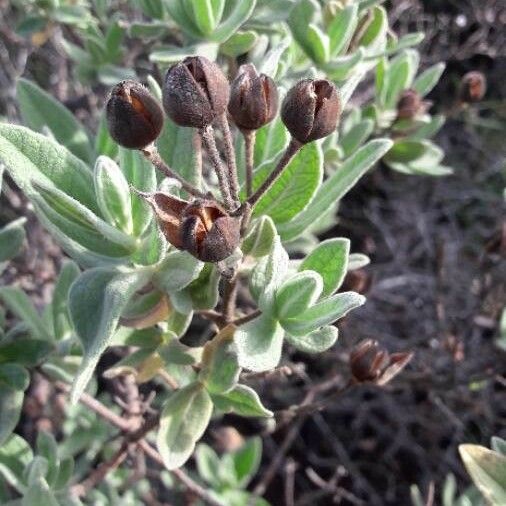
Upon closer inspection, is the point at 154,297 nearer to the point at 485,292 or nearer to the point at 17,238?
the point at 17,238

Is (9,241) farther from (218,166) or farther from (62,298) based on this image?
(218,166)

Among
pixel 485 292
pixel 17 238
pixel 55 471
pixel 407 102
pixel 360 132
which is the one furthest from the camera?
pixel 485 292

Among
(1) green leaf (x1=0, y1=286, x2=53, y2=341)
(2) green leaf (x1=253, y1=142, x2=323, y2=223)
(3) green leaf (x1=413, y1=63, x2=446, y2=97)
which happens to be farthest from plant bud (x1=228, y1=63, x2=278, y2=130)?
(3) green leaf (x1=413, y1=63, x2=446, y2=97)

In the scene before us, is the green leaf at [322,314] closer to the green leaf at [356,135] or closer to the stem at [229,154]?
the stem at [229,154]

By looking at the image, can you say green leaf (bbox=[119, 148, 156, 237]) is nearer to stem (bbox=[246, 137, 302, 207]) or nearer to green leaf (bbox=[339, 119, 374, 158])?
stem (bbox=[246, 137, 302, 207])

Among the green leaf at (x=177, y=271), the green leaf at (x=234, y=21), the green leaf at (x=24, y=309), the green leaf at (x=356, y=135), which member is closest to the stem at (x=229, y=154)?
the green leaf at (x=177, y=271)

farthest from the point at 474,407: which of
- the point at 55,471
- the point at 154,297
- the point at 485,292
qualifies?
the point at 154,297

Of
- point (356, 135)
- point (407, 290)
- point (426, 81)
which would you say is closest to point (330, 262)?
point (356, 135)
